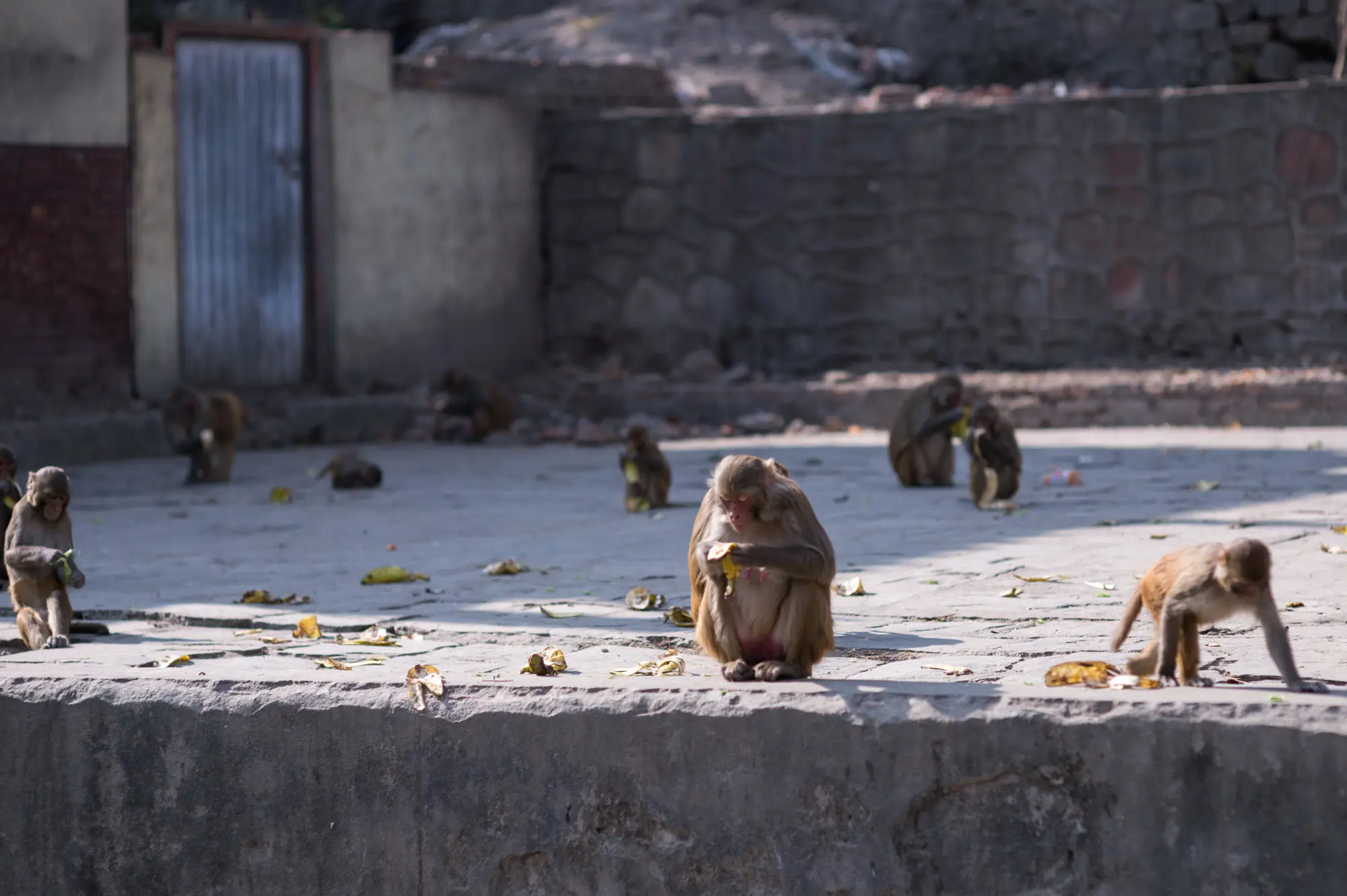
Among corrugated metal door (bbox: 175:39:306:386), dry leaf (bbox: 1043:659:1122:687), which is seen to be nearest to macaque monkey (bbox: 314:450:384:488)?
corrugated metal door (bbox: 175:39:306:386)

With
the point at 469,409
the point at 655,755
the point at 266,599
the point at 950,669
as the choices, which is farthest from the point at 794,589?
the point at 469,409

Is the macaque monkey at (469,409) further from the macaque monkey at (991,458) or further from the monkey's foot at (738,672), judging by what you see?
the monkey's foot at (738,672)

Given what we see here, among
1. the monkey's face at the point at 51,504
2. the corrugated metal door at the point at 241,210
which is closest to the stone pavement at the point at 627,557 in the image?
the monkey's face at the point at 51,504

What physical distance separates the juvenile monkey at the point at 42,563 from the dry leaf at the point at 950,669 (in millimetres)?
2726

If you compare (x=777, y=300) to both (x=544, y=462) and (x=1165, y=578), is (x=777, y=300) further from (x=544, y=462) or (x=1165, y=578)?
(x=1165, y=578)

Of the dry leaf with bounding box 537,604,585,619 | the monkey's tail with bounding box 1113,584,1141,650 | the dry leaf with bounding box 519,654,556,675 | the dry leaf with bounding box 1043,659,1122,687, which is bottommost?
the dry leaf with bounding box 537,604,585,619

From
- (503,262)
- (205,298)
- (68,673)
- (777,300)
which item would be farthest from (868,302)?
(68,673)

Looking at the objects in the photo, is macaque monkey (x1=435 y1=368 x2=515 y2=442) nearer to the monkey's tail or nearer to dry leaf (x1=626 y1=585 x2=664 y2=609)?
dry leaf (x1=626 y1=585 x2=664 y2=609)

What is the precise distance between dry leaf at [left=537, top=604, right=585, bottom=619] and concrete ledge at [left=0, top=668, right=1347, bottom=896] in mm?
1474

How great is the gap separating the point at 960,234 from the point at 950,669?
33.9 ft

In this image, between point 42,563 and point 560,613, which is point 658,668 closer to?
point 560,613

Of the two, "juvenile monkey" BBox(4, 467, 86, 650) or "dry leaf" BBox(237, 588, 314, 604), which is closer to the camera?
"juvenile monkey" BBox(4, 467, 86, 650)

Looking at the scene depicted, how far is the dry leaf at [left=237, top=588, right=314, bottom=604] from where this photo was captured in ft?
22.5

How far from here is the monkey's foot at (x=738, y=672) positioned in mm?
4738
